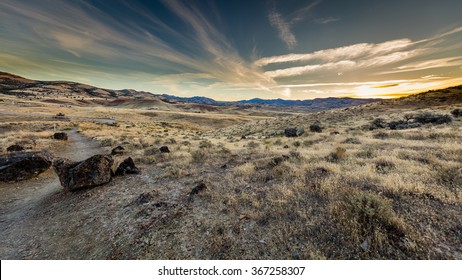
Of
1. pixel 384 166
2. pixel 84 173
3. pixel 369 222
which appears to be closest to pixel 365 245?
pixel 369 222

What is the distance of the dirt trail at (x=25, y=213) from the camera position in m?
5.52

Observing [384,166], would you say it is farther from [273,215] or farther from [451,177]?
[273,215]

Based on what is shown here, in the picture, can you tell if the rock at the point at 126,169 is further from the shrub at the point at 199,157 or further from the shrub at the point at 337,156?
the shrub at the point at 337,156

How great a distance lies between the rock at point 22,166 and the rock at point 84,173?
2723 millimetres

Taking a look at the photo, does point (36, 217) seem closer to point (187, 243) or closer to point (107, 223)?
point (107, 223)

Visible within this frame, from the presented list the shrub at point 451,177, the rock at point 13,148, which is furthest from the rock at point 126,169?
the shrub at point 451,177

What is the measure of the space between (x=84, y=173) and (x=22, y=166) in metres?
4.97

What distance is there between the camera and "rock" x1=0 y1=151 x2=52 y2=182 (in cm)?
997

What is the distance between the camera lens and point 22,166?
411 inches

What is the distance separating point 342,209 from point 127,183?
859 cm

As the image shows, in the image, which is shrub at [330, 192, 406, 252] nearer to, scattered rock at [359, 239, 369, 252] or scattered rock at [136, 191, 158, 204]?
scattered rock at [359, 239, 369, 252]

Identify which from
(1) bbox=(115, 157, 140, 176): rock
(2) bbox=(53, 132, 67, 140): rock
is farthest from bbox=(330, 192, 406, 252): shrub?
(2) bbox=(53, 132, 67, 140): rock

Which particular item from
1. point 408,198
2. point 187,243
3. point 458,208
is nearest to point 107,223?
point 187,243
